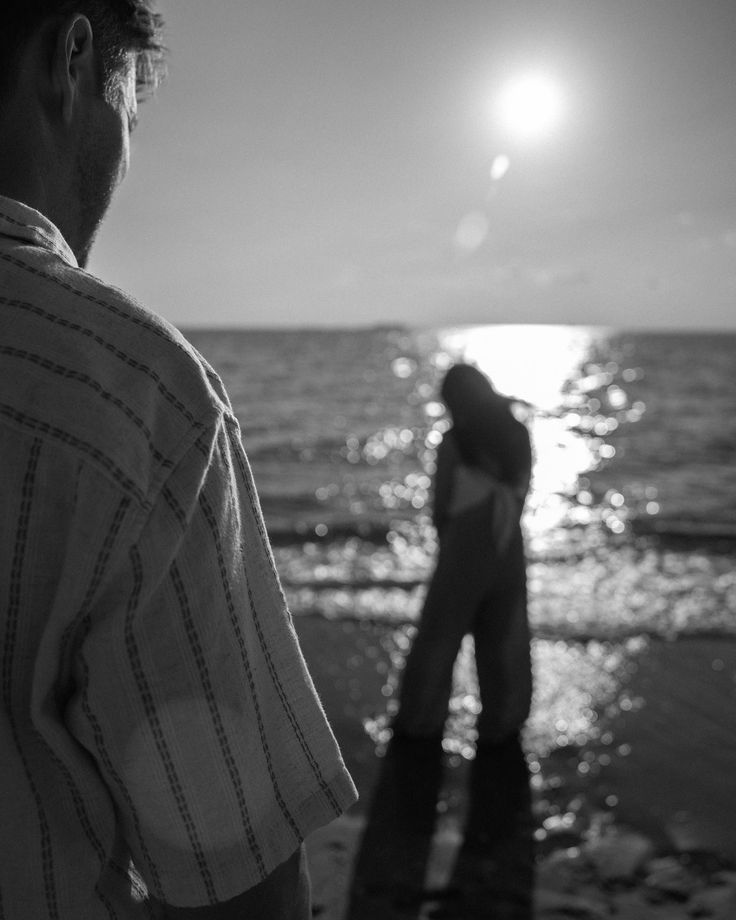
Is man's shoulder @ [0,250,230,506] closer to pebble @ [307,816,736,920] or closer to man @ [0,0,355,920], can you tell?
man @ [0,0,355,920]

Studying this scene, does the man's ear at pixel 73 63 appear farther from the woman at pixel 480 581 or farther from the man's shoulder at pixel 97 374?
the woman at pixel 480 581

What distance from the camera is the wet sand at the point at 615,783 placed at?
3.70 metres

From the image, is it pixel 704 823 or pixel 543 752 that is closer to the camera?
pixel 704 823

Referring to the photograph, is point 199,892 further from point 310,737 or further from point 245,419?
point 245,419

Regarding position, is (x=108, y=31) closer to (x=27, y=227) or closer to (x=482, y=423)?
(x=27, y=227)

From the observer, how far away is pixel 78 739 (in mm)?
854

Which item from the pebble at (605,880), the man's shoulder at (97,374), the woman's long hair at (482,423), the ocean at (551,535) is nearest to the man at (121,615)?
the man's shoulder at (97,374)

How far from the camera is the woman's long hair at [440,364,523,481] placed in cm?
464

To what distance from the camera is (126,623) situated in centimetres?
79

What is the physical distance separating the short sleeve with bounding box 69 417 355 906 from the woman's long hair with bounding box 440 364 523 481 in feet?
12.5

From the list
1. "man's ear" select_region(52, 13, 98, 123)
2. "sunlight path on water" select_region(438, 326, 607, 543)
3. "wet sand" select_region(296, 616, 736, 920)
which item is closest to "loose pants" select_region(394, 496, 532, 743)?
"wet sand" select_region(296, 616, 736, 920)

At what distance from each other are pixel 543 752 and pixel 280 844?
4.54 m

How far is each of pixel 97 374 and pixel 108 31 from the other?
0.51 metres

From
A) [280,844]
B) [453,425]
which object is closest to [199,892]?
[280,844]
